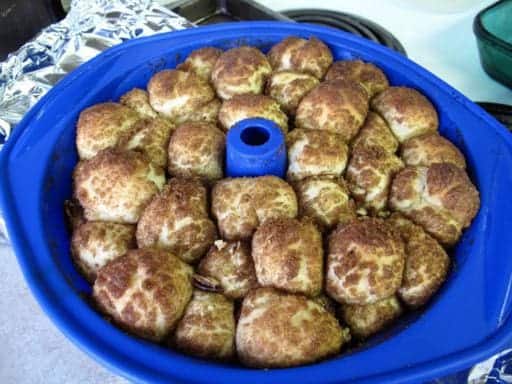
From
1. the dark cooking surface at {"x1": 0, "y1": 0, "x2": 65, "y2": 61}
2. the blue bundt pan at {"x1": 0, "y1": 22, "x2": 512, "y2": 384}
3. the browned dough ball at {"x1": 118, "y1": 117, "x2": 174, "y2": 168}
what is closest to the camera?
the blue bundt pan at {"x1": 0, "y1": 22, "x2": 512, "y2": 384}

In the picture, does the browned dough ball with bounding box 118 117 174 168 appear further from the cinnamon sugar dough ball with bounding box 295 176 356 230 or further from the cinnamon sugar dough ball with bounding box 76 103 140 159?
the cinnamon sugar dough ball with bounding box 295 176 356 230

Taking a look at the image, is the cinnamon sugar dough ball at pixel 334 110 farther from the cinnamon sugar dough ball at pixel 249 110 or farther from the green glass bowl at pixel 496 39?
the green glass bowl at pixel 496 39

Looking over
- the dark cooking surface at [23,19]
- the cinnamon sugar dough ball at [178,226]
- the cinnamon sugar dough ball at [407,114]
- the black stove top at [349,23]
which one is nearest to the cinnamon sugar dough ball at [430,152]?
the cinnamon sugar dough ball at [407,114]

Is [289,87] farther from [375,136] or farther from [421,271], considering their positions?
[421,271]

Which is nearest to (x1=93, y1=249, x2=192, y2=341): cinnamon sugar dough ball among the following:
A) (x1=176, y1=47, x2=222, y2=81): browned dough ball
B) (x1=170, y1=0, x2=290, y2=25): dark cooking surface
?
(x1=176, y1=47, x2=222, y2=81): browned dough ball

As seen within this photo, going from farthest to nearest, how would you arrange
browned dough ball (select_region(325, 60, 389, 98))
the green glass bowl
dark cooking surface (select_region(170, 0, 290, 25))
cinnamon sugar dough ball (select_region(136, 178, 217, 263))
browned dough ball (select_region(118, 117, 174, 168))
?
dark cooking surface (select_region(170, 0, 290, 25)) → the green glass bowl → browned dough ball (select_region(325, 60, 389, 98)) → browned dough ball (select_region(118, 117, 174, 168)) → cinnamon sugar dough ball (select_region(136, 178, 217, 263))

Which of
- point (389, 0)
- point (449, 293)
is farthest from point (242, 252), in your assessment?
point (389, 0)

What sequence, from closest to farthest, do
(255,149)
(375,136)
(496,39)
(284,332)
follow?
(284,332) < (255,149) < (375,136) < (496,39)

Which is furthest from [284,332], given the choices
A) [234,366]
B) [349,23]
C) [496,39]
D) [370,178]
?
[349,23]
